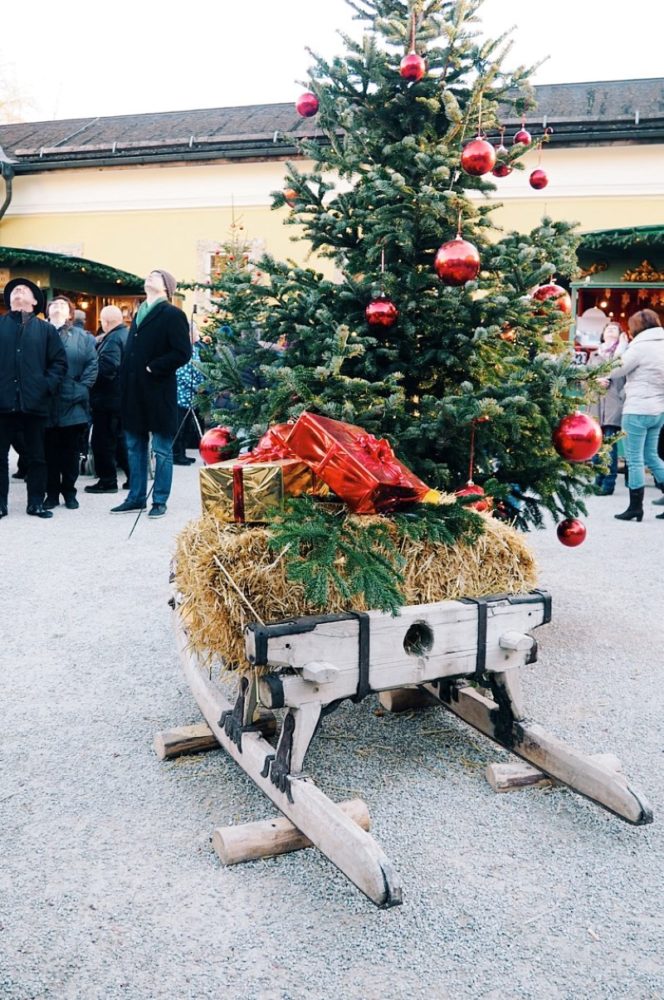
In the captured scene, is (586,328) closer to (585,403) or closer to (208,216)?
(208,216)

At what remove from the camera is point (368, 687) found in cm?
266

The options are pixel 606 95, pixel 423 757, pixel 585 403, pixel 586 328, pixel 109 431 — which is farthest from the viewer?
pixel 606 95

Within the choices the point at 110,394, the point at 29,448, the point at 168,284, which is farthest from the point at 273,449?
the point at 110,394

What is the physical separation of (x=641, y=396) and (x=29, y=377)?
5.73 meters

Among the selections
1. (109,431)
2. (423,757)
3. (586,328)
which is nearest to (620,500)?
(586,328)

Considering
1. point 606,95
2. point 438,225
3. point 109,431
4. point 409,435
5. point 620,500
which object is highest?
point 606,95

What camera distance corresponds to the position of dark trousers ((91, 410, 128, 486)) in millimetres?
8992

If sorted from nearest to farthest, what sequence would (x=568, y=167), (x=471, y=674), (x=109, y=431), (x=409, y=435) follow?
(x=471, y=674), (x=409, y=435), (x=109, y=431), (x=568, y=167)

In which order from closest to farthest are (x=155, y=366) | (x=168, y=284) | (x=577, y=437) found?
(x=577, y=437)
(x=155, y=366)
(x=168, y=284)

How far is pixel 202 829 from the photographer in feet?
8.39

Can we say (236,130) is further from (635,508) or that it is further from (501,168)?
(501,168)

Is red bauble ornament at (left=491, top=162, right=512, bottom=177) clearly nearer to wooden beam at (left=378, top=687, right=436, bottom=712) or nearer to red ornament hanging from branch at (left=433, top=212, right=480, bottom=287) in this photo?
red ornament hanging from branch at (left=433, top=212, right=480, bottom=287)

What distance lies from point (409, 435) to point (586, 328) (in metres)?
10.4

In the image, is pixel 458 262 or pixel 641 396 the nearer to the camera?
pixel 458 262
